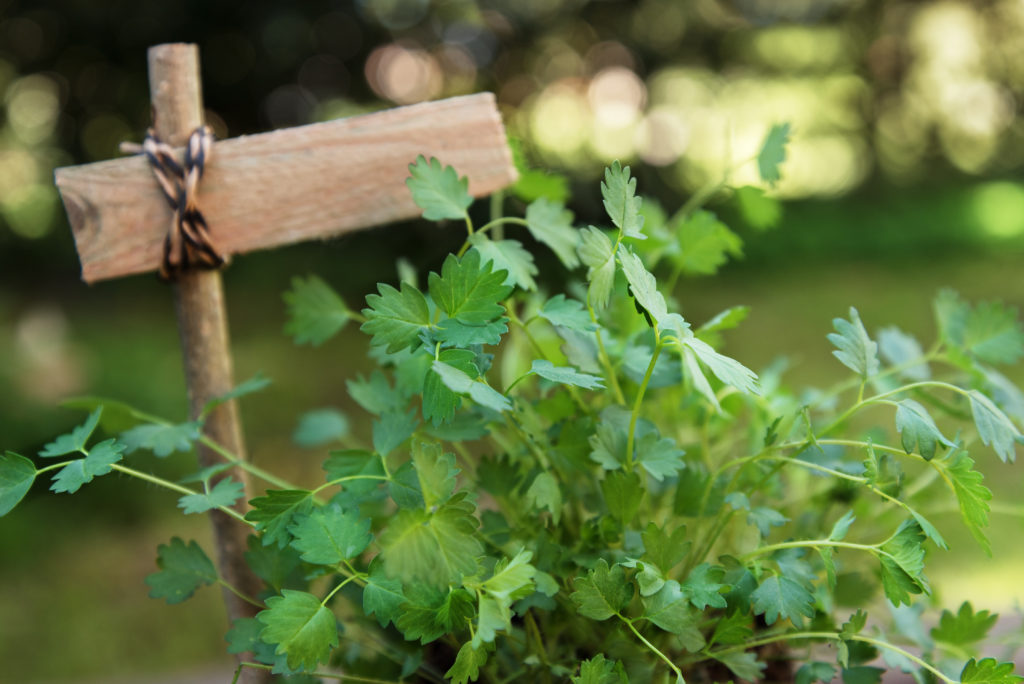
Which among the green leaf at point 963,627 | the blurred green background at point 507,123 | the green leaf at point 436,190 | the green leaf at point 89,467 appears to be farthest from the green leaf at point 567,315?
the blurred green background at point 507,123

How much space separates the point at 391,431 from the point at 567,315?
171 mm

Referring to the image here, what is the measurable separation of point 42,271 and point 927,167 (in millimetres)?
7163

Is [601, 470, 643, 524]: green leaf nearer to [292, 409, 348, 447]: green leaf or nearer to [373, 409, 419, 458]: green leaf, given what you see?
[373, 409, 419, 458]: green leaf

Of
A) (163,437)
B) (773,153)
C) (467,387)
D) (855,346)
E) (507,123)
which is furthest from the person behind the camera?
(507,123)

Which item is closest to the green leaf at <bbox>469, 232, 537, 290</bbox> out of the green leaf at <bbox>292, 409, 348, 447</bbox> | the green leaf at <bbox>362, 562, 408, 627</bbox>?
the green leaf at <bbox>362, 562, 408, 627</bbox>

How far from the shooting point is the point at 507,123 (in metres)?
3.03

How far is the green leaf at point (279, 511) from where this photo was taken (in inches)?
21.3

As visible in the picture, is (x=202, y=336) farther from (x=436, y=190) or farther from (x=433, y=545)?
(x=433, y=545)

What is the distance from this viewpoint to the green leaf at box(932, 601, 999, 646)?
648mm

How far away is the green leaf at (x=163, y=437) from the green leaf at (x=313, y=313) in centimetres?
14

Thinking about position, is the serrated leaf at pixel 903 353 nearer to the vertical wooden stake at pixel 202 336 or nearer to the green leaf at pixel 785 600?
the green leaf at pixel 785 600

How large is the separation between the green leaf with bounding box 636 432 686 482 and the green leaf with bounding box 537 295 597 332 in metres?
0.12

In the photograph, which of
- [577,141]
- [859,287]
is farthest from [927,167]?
[577,141]

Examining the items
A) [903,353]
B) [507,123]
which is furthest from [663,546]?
[507,123]
